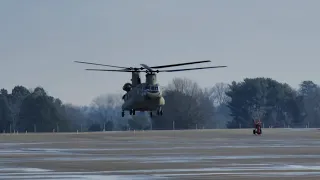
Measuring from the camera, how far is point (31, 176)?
2739 centimetres

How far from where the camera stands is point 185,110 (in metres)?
136

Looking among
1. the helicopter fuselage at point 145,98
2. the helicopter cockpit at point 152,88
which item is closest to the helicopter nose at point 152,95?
the helicopter fuselage at point 145,98


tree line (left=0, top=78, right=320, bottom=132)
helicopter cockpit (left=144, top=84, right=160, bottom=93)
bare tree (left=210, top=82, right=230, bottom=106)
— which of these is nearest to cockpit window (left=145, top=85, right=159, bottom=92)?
helicopter cockpit (left=144, top=84, right=160, bottom=93)

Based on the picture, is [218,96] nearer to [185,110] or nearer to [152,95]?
[185,110]

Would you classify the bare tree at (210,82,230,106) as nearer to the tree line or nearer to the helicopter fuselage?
the tree line

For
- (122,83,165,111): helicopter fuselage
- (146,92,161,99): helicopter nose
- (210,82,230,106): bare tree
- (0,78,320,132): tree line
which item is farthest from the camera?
(210,82,230,106): bare tree

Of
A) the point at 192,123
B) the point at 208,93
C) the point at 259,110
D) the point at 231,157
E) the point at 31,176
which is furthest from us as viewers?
the point at 208,93

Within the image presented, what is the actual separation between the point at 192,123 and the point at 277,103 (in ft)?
64.6

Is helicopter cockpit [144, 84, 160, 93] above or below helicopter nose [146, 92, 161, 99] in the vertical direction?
above

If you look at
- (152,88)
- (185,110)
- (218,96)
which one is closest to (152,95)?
(152,88)

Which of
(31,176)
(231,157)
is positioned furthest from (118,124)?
(31,176)

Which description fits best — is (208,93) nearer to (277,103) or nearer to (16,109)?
(277,103)

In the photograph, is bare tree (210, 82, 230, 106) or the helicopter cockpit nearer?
the helicopter cockpit

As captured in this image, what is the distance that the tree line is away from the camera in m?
133
